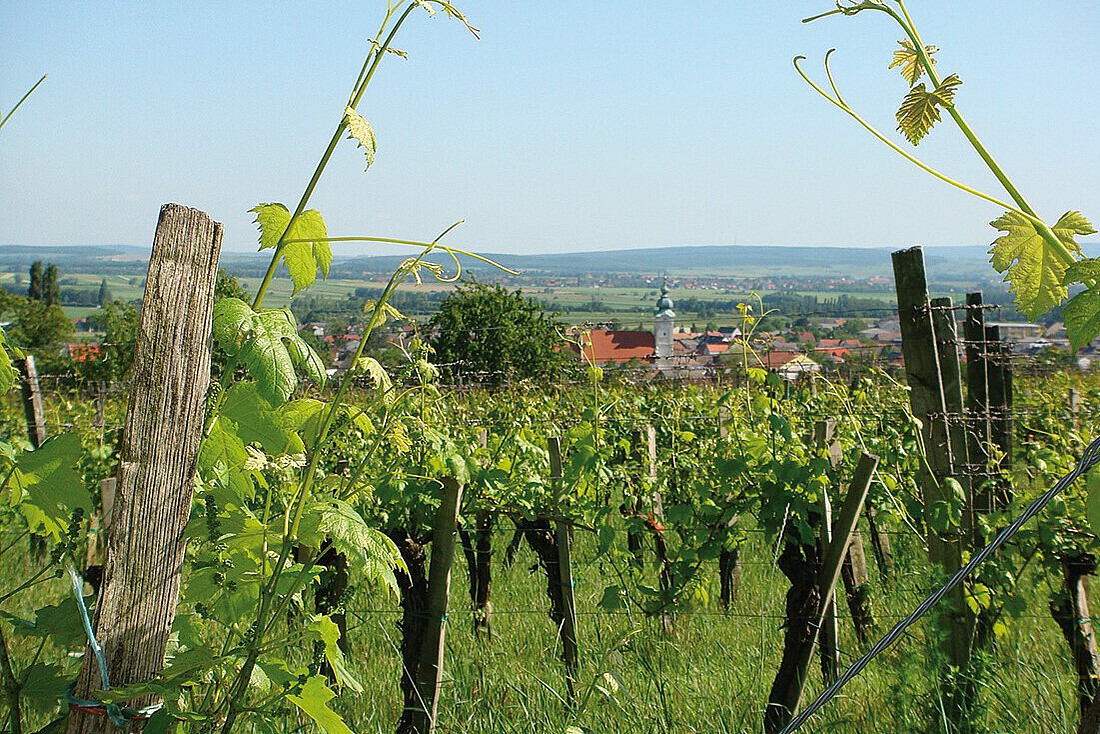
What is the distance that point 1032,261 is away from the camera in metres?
1.45

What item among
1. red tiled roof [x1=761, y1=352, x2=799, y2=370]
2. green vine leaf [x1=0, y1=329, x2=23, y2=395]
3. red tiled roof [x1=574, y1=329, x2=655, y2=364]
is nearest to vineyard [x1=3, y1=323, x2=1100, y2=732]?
green vine leaf [x1=0, y1=329, x2=23, y2=395]

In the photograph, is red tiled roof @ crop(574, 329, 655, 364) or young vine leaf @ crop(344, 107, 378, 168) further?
red tiled roof @ crop(574, 329, 655, 364)

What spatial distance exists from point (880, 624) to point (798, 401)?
3.50 meters

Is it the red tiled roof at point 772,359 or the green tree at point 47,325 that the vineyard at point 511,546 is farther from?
the green tree at point 47,325

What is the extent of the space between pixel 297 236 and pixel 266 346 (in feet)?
1.08

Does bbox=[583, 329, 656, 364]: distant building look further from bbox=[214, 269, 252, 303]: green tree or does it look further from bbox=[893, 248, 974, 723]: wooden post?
bbox=[214, 269, 252, 303]: green tree

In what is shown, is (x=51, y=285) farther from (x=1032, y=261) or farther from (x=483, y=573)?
(x=1032, y=261)

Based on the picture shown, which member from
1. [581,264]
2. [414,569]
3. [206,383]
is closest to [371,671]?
[414,569]

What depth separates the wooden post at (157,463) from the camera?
1616 mm

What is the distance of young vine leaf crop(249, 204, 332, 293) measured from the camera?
1.88 m

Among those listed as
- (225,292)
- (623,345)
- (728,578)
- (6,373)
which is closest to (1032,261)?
(6,373)

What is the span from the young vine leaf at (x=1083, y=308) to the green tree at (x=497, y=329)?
30605 mm

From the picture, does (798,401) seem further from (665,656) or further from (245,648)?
(245,648)

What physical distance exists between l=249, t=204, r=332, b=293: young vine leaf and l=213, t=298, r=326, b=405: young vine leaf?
18cm
